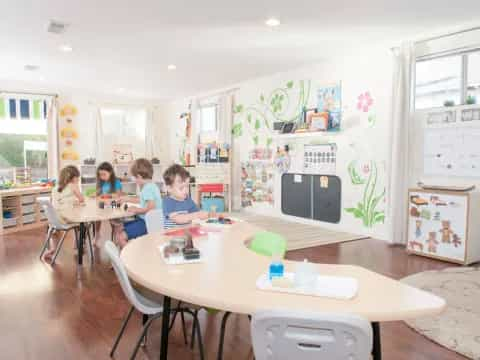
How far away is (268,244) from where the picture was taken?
2.38 meters

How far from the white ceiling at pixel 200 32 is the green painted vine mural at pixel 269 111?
1.39 feet

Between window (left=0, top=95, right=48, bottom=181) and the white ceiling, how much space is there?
3.19 feet

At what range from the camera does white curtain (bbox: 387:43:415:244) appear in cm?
489

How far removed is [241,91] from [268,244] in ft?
19.3

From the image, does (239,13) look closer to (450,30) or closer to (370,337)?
(450,30)

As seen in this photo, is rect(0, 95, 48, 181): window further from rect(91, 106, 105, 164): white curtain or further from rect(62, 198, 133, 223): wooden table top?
rect(62, 198, 133, 223): wooden table top

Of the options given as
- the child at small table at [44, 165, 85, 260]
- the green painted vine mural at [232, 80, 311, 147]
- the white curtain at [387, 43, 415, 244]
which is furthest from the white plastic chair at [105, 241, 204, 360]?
the green painted vine mural at [232, 80, 311, 147]

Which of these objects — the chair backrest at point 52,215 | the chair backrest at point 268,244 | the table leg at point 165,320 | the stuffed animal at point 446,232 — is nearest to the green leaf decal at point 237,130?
the chair backrest at point 52,215

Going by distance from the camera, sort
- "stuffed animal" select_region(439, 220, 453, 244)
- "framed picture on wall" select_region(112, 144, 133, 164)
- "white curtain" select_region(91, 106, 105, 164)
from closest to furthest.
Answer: "stuffed animal" select_region(439, 220, 453, 244) < "white curtain" select_region(91, 106, 105, 164) < "framed picture on wall" select_region(112, 144, 133, 164)

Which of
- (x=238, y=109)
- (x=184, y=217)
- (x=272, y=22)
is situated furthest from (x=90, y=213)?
(x=238, y=109)

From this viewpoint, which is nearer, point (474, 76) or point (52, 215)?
point (52, 215)

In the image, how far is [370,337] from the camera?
3.76 feet

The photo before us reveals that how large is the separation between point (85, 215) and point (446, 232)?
3986 mm

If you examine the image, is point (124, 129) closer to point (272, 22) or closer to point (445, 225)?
point (272, 22)
